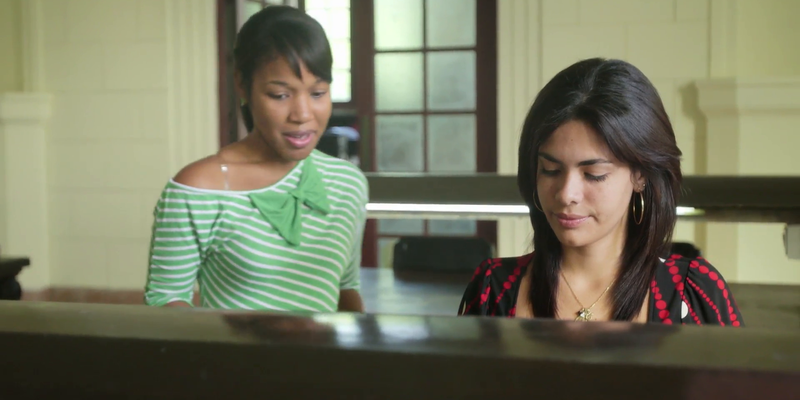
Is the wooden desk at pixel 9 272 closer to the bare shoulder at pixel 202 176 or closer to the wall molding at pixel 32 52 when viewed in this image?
the bare shoulder at pixel 202 176

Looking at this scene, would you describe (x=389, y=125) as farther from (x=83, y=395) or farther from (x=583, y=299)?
(x=83, y=395)

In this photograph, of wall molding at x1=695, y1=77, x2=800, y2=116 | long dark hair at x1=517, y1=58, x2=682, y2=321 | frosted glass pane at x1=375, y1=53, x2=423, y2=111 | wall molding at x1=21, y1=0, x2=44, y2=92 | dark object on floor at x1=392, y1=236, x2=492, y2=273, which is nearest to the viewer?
long dark hair at x1=517, y1=58, x2=682, y2=321

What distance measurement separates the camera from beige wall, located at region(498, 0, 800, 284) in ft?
Result: 7.32

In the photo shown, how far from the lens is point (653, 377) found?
25 centimetres

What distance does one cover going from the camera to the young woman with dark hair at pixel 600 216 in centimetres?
52

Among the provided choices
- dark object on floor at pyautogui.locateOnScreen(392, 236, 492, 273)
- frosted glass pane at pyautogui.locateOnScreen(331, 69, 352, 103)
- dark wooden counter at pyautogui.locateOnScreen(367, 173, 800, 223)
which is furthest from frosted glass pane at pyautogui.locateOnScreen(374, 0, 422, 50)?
dark wooden counter at pyautogui.locateOnScreen(367, 173, 800, 223)

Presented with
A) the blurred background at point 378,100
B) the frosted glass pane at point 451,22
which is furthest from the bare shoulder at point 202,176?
the frosted glass pane at point 451,22

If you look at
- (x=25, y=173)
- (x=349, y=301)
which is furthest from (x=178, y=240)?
(x=25, y=173)

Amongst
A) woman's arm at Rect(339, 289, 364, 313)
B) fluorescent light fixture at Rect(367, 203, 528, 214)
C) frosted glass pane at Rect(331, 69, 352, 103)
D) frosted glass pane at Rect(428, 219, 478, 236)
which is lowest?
frosted glass pane at Rect(428, 219, 478, 236)

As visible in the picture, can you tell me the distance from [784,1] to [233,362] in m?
2.32

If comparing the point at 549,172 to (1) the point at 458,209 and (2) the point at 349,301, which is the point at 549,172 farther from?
(1) the point at 458,209

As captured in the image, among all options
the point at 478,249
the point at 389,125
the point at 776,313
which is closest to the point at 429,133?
the point at 389,125

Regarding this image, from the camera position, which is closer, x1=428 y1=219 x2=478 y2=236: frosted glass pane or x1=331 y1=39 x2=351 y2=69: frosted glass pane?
x1=331 y1=39 x2=351 y2=69: frosted glass pane

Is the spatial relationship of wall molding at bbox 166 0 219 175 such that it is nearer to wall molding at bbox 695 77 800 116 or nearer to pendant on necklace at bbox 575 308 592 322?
wall molding at bbox 695 77 800 116
